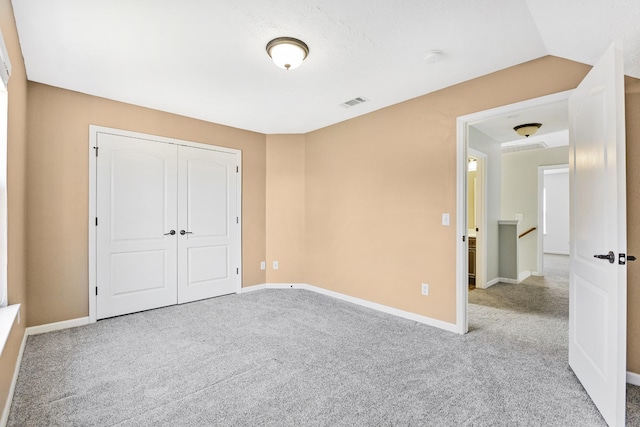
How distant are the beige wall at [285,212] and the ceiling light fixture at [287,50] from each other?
243 centimetres

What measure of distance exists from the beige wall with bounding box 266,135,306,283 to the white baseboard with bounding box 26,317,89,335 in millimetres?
2314

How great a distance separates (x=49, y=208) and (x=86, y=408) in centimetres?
215

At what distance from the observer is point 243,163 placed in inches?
180

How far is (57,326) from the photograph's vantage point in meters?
3.09

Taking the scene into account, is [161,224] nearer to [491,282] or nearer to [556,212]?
[491,282]

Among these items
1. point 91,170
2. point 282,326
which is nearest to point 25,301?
point 91,170

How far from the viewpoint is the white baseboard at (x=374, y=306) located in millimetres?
3137

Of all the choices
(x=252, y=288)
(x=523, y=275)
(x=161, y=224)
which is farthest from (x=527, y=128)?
(x=161, y=224)

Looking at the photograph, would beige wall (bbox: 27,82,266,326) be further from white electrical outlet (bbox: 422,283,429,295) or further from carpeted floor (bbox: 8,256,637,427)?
white electrical outlet (bbox: 422,283,429,295)

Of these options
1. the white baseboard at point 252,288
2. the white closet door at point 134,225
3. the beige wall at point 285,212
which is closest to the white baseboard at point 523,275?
the beige wall at point 285,212

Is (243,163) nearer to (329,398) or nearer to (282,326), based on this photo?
(282,326)

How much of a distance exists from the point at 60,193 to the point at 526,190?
7210 mm

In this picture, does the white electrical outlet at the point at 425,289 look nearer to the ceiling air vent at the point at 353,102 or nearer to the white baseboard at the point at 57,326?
the ceiling air vent at the point at 353,102

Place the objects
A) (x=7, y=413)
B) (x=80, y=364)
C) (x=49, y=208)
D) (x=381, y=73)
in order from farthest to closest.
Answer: (x=49, y=208), (x=381, y=73), (x=80, y=364), (x=7, y=413)
